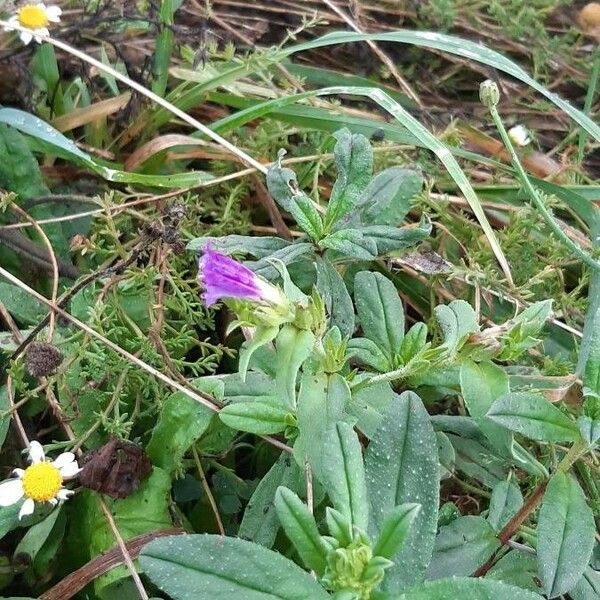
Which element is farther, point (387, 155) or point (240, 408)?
point (387, 155)

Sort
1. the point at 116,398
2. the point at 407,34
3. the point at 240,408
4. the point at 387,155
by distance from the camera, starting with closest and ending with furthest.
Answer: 1. the point at 240,408
2. the point at 116,398
3. the point at 407,34
4. the point at 387,155

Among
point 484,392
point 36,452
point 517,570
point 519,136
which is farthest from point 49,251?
point 519,136

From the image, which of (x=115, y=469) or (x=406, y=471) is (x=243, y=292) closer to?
(x=406, y=471)

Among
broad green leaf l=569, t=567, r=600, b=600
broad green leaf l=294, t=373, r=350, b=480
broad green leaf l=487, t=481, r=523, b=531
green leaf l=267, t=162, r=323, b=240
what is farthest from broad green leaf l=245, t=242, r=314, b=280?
broad green leaf l=569, t=567, r=600, b=600

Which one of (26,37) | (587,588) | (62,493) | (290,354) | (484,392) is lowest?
(587,588)

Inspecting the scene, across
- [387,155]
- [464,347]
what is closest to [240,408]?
[464,347]

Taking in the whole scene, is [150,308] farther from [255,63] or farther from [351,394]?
[255,63]

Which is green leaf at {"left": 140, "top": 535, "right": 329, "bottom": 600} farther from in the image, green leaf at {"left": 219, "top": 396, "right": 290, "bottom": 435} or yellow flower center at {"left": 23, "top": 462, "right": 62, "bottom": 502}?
yellow flower center at {"left": 23, "top": 462, "right": 62, "bottom": 502}
